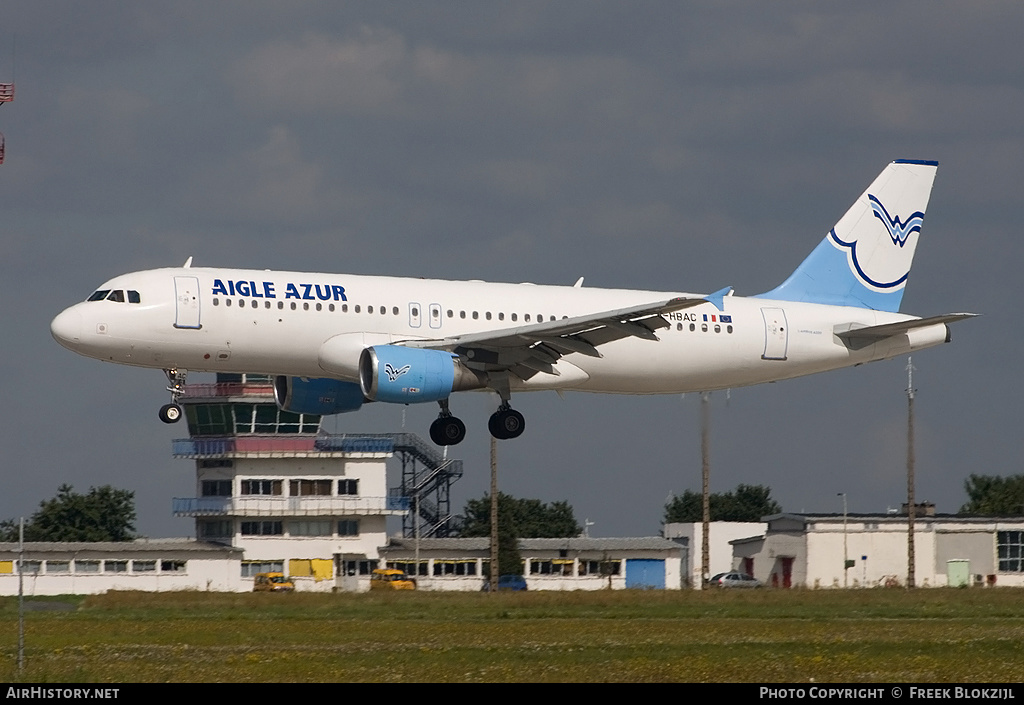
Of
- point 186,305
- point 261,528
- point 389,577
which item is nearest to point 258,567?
point 261,528

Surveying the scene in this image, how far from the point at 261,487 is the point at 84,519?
23.5 m

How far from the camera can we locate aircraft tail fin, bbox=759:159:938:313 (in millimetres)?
49844

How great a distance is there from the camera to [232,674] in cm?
2955

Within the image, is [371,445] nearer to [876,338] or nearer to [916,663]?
[876,338]

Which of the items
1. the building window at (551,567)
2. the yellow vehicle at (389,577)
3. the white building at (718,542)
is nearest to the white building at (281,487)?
the yellow vehicle at (389,577)

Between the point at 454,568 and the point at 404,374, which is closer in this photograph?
the point at 404,374

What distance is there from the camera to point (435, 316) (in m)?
42.9

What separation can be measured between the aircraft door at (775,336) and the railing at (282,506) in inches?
2264

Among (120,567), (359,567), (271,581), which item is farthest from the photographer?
(359,567)

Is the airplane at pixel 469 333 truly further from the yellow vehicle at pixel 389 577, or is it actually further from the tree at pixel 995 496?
the tree at pixel 995 496

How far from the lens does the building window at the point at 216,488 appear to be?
102 meters

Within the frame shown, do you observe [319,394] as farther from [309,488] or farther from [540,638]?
[309,488]
